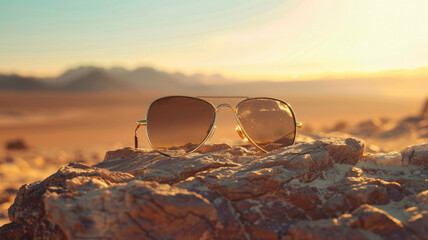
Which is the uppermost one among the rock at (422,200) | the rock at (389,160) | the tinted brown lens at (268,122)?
the tinted brown lens at (268,122)

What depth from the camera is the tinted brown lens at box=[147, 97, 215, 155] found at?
93.1 inches

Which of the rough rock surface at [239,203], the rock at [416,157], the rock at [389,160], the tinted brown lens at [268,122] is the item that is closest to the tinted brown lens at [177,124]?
the tinted brown lens at [268,122]

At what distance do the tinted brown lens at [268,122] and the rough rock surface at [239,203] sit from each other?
714mm

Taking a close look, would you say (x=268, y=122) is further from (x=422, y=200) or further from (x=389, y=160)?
(x=422, y=200)

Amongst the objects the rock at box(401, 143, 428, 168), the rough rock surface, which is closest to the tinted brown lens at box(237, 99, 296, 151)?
the rough rock surface

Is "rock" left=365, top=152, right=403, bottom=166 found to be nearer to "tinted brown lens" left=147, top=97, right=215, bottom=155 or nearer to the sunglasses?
the sunglasses

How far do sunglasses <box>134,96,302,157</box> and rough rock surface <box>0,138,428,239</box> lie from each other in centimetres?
56

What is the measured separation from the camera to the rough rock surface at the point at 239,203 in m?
1.17

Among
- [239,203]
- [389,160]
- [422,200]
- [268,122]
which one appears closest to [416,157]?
[389,160]

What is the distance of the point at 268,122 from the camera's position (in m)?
2.63

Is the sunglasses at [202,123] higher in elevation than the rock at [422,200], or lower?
higher

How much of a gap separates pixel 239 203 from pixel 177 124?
1226 mm

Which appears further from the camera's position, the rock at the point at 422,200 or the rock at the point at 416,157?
the rock at the point at 416,157

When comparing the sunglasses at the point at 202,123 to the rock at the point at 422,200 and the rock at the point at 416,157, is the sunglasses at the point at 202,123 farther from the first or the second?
the rock at the point at 422,200
